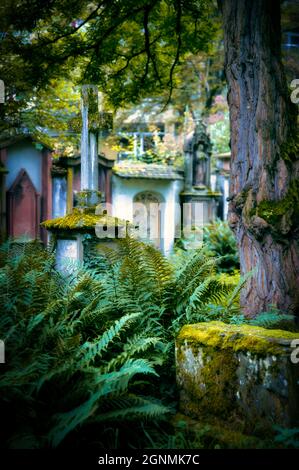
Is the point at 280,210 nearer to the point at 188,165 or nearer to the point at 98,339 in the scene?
the point at 98,339

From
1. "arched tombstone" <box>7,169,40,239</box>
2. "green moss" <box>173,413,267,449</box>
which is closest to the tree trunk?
"green moss" <box>173,413,267,449</box>

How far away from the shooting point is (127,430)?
2.76 m

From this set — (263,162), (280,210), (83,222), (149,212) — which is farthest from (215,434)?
(149,212)

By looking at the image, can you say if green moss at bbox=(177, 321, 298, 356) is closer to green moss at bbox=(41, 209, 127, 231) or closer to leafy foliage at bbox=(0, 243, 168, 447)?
leafy foliage at bbox=(0, 243, 168, 447)

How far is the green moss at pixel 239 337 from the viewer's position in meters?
2.71

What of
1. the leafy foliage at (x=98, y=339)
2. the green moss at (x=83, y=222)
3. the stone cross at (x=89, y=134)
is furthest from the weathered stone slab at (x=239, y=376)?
the stone cross at (x=89, y=134)

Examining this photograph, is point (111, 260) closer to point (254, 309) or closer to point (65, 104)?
point (254, 309)

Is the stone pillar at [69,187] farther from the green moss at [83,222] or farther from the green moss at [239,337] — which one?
the green moss at [239,337]

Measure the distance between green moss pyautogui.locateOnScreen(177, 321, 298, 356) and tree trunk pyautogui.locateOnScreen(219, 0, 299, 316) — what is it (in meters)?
1.81

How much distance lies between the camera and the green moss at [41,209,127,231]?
18.4 ft

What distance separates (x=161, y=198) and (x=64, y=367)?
34.9 feet

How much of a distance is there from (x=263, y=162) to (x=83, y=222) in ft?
7.38
